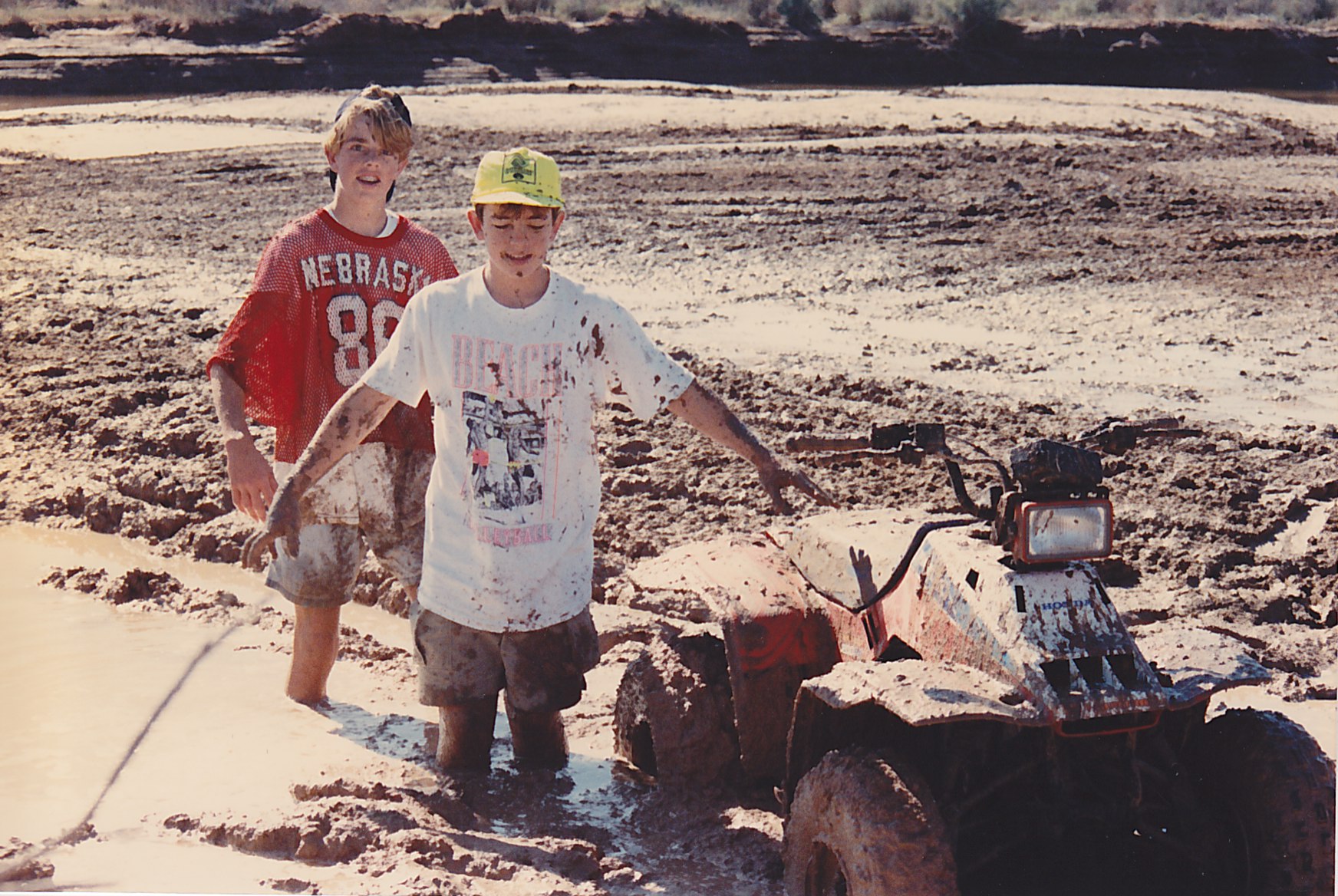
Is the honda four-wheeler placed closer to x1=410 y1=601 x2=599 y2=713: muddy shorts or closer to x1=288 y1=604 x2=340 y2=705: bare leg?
x1=410 y1=601 x2=599 y2=713: muddy shorts

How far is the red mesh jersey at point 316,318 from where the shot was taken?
3.91 metres

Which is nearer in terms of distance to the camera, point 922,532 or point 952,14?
point 922,532

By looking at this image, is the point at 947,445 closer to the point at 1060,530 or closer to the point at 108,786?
the point at 1060,530

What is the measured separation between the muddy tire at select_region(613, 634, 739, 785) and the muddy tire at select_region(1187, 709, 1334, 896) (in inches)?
47.0

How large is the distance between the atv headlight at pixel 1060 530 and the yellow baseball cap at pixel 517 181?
1.27m

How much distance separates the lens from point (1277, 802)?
289 cm

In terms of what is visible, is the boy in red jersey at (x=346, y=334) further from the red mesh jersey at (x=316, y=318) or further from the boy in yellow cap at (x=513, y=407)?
the boy in yellow cap at (x=513, y=407)

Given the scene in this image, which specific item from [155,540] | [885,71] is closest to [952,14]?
[885,71]

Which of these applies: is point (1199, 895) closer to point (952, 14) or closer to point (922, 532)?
point (922, 532)

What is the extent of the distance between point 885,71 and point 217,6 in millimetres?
11789

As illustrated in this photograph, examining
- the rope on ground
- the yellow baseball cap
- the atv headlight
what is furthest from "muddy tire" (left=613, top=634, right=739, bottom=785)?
the rope on ground

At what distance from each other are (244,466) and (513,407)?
733mm

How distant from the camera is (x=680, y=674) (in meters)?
3.71

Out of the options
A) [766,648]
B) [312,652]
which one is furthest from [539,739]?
[312,652]
